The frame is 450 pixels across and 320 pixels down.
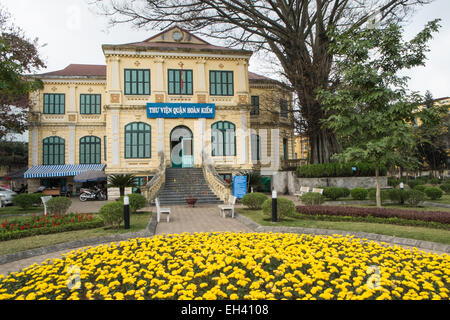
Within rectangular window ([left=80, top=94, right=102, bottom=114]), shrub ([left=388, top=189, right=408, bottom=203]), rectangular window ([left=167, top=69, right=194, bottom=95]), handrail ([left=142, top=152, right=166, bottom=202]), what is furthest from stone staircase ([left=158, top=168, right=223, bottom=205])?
rectangular window ([left=80, top=94, right=102, bottom=114])

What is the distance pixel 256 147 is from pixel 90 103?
16290 millimetres

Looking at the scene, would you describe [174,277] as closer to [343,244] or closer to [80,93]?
[343,244]

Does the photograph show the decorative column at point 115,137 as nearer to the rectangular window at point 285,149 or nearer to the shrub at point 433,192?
the rectangular window at point 285,149

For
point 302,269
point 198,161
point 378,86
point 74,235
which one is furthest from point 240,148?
point 302,269

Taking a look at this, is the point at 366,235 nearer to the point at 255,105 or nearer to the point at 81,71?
the point at 255,105

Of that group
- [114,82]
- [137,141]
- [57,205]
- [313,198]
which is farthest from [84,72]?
[313,198]

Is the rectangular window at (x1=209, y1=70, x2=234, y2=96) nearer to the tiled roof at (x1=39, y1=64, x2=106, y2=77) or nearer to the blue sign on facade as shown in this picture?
the blue sign on facade

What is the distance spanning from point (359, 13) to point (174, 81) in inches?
559

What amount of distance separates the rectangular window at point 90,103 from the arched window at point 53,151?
353 cm

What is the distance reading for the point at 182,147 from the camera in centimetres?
2308

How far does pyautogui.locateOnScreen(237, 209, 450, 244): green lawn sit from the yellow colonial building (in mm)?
8545

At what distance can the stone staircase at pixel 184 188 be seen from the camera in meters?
17.5

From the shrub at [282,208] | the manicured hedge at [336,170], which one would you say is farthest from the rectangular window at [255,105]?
the shrub at [282,208]

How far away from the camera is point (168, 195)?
18172mm
